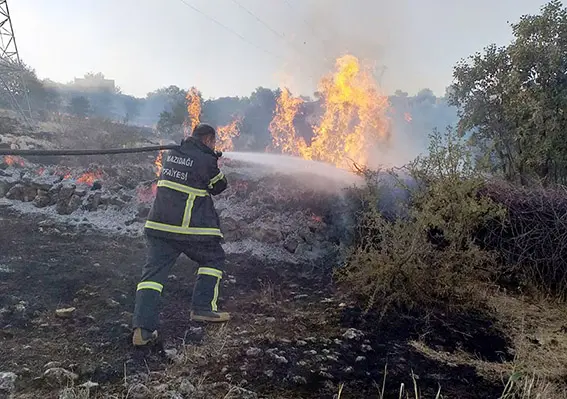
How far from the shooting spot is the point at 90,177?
8305mm

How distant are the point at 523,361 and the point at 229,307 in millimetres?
2696

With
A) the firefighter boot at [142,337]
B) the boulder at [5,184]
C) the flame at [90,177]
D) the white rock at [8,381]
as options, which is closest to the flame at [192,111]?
the flame at [90,177]

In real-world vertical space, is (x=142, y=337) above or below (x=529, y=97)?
below

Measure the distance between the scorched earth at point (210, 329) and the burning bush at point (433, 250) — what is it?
0.35 metres

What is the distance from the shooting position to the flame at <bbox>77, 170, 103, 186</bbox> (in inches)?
318

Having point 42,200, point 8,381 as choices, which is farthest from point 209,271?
point 42,200

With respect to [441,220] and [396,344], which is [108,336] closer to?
[396,344]

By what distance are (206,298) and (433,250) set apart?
2781 millimetres

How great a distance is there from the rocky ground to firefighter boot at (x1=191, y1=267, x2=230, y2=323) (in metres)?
0.11

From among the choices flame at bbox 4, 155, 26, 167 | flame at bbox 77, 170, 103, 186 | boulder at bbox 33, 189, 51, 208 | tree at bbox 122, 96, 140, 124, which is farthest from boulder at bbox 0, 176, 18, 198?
tree at bbox 122, 96, 140, 124

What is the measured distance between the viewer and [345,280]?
4945 mm

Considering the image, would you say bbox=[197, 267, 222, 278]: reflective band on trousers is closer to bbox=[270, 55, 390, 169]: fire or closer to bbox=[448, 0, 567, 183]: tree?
bbox=[448, 0, 567, 183]: tree

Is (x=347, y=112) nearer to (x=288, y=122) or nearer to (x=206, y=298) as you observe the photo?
(x=288, y=122)

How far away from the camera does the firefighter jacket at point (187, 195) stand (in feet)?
11.4
